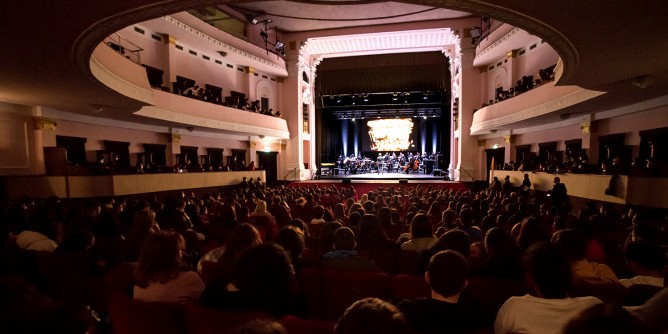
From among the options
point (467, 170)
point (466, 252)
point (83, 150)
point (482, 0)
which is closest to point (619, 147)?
point (467, 170)

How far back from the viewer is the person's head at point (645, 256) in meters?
2.60

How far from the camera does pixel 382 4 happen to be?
18531 millimetres

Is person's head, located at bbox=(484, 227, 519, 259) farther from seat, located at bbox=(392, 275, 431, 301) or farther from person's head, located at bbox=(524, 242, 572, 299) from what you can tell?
person's head, located at bbox=(524, 242, 572, 299)

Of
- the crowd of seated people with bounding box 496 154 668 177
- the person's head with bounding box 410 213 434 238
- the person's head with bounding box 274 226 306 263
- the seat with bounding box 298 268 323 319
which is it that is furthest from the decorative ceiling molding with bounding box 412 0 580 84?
the crowd of seated people with bounding box 496 154 668 177

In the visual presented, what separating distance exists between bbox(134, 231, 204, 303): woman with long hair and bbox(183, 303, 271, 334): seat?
1.43 feet

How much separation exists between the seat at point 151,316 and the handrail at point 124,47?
13227mm

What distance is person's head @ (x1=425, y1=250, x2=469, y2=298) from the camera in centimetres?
192

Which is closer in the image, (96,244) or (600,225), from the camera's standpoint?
(96,244)

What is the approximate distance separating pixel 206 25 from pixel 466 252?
16.8 metres

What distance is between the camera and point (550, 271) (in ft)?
6.22

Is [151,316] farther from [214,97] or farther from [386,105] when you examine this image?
[386,105]

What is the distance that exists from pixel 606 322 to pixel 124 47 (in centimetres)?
1626

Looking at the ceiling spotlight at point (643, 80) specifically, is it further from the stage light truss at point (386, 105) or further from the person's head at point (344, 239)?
the stage light truss at point (386, 105)

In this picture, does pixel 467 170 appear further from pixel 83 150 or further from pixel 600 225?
pixel 83 150
